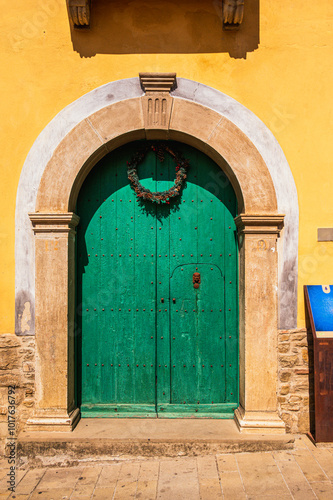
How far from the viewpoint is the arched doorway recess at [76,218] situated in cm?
380

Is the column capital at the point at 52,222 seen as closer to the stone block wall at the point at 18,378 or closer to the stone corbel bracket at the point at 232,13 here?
the stone block wall at the point at 18,378

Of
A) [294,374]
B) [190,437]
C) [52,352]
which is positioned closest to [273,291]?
[294,374]

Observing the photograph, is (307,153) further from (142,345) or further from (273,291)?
(142,345)

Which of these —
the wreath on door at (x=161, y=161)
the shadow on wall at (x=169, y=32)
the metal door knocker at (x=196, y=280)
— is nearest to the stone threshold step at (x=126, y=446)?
the metal door knocker at (x=196, y=280)

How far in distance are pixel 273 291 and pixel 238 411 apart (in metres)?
1.23

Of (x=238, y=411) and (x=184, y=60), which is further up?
(x=184, y=60)

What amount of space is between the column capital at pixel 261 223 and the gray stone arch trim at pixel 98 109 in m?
0.12

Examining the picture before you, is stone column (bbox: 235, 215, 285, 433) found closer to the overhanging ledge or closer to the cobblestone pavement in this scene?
the cobblestone pavement

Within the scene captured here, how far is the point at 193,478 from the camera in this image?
3268mm

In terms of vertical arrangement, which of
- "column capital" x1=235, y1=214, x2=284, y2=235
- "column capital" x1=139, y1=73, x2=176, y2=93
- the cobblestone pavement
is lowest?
the cobblestone pavement

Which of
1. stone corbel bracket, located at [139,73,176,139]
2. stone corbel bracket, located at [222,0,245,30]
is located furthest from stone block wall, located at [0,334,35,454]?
stone corbel bracket, located at [222,0,245,30]

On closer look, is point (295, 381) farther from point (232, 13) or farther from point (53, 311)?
point (232, 13)

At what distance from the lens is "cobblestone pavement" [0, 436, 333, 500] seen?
3.05 m

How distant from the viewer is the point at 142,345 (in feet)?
13.5
